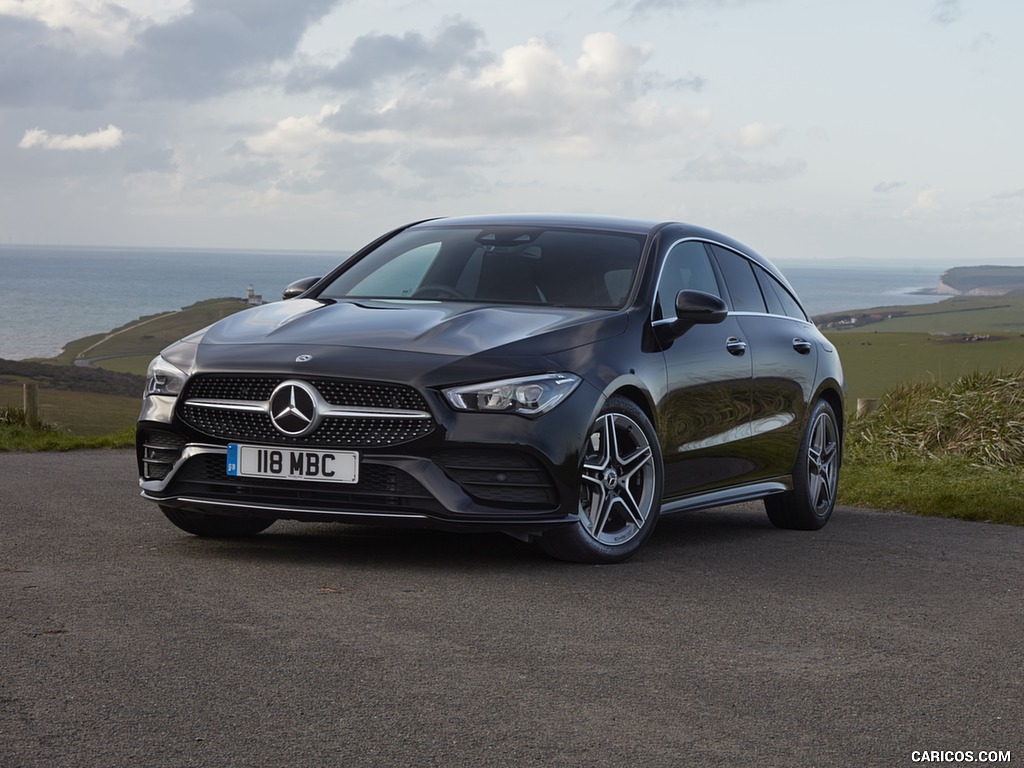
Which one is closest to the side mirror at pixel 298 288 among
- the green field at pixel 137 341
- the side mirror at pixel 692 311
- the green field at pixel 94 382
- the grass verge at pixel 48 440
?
the side mirror at pixel 692 311

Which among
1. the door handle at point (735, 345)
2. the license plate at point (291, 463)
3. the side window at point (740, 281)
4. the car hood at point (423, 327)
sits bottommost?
the license plate at point (291, 463)

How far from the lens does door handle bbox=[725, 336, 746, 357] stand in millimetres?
8167

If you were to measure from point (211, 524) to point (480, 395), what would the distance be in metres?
1.80

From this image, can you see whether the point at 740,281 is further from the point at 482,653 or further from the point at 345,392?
the point at 482,653

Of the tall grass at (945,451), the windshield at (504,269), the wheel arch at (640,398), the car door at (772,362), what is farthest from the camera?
the tall grass at (945,451)

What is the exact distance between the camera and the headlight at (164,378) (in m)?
6.80

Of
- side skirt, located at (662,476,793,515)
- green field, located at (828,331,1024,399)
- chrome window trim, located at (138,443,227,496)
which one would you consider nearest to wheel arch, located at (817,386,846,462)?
side skirt, located at (662,476,793,515)

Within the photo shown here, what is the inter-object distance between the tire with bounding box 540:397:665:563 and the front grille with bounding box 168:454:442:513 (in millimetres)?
680

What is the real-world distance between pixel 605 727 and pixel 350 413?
2.66 meters

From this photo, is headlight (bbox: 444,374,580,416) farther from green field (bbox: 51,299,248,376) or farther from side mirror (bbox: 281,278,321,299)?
green field (bbox: 51,299,248,376)

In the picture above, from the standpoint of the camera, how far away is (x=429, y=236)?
8438mm

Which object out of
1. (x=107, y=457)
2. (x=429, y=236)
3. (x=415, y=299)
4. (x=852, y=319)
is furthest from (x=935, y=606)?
(x=852, y=319)

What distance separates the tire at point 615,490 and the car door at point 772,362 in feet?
4.89

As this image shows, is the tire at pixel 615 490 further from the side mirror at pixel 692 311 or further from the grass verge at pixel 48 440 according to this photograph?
the grass verge at pixel 48 440
